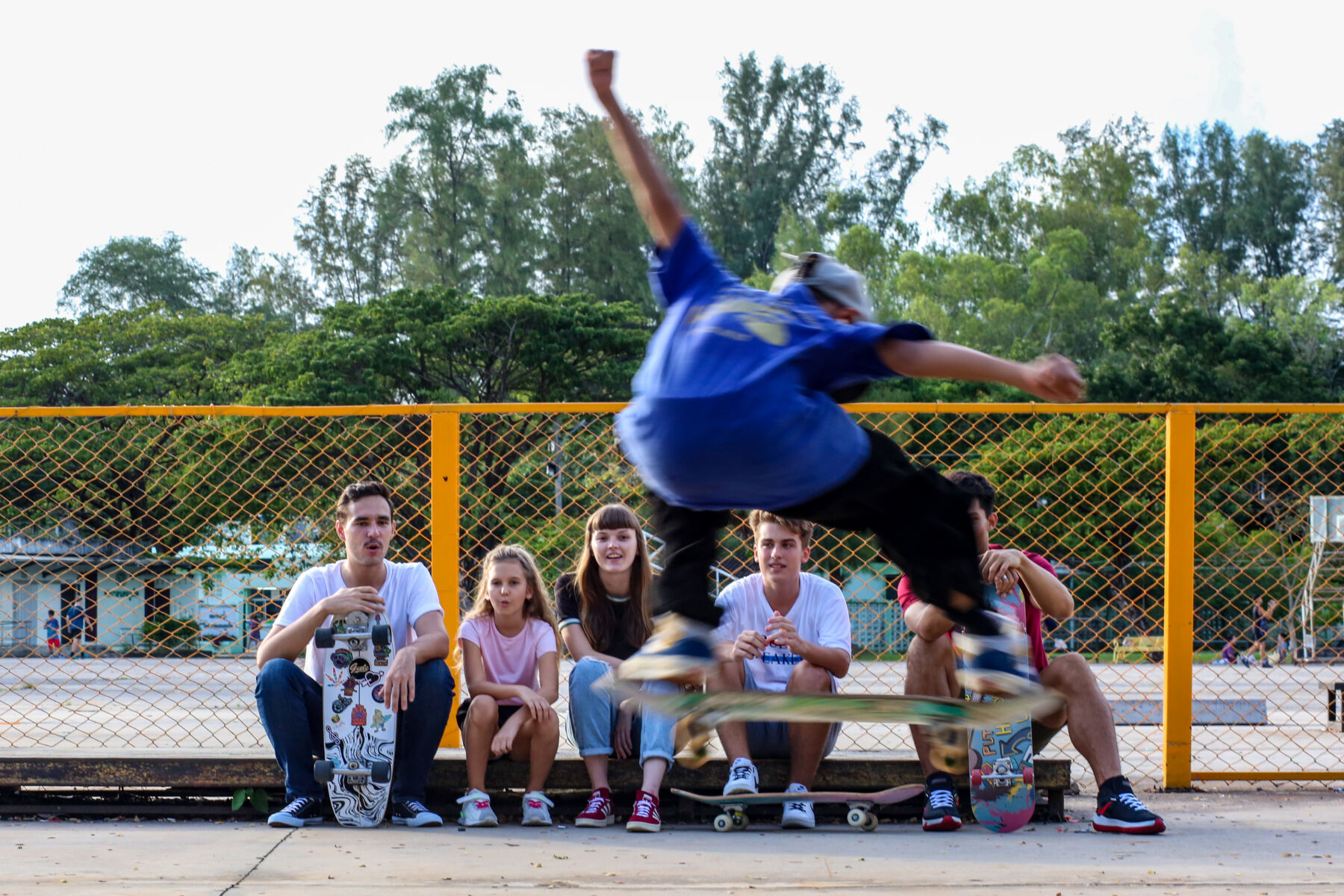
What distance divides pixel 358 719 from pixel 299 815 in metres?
0.46

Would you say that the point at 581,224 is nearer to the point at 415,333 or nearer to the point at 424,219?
the point at 424,219

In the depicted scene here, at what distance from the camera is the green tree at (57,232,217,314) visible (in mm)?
52719

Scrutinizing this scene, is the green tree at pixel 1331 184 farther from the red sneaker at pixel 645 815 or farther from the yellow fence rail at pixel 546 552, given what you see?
the red sneaker at pixel 645 815

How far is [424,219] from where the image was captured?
125 feet

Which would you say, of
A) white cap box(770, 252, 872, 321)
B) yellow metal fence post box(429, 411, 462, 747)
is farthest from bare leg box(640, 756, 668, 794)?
white cap box(770, 252, 872, 321)

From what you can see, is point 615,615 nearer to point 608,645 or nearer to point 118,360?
point 608,645

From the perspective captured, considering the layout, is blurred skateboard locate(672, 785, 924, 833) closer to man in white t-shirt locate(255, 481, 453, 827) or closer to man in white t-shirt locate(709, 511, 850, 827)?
man in white t-shirt locate(709, 511, 850, 827)

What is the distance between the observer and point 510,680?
5.09 metres

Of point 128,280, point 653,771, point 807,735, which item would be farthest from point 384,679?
point 128,280

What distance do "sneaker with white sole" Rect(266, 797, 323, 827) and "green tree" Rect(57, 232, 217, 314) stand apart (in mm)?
51757

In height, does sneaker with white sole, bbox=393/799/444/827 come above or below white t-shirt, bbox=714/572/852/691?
below

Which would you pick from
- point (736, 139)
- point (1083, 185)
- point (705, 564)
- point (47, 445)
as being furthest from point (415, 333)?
point (705, 564)

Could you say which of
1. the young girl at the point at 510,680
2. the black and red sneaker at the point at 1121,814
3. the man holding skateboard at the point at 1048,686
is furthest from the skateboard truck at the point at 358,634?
the black and red sneaker at the point at 1121,814

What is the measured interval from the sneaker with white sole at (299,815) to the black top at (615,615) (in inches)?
47.7
